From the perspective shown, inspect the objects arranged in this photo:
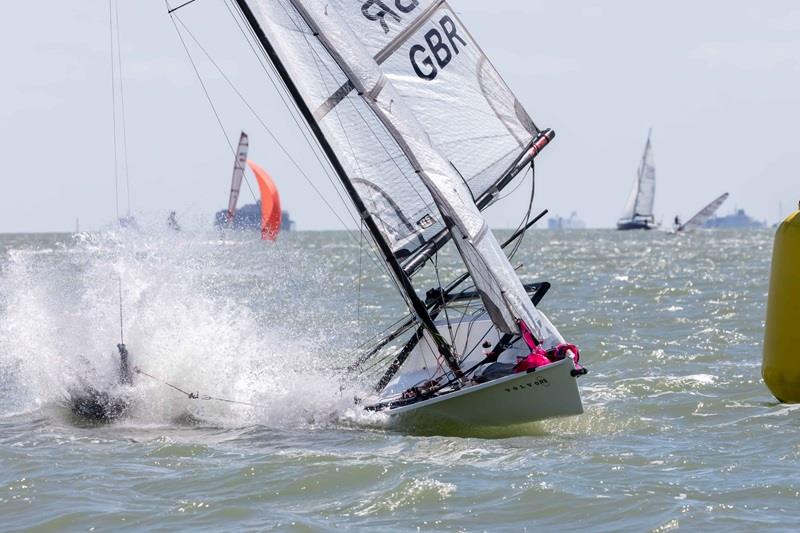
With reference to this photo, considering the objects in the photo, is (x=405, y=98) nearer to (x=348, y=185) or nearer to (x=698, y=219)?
(x=348, y=185)

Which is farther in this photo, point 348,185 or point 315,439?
point 348,185

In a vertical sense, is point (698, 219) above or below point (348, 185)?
above

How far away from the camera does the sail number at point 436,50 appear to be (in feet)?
37.7

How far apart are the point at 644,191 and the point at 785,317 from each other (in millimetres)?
77356

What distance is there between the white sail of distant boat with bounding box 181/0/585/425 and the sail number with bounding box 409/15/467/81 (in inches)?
0.5

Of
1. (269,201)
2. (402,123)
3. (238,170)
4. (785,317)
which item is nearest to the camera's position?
(785,317)

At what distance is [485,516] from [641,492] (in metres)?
1.06

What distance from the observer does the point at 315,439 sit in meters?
9.72

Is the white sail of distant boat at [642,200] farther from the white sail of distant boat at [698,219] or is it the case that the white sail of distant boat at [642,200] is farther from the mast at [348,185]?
the mast at [348,185]

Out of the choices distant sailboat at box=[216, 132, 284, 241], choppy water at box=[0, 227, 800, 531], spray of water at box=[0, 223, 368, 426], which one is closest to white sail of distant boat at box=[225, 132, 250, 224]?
distant sailboat at box=[216, 132, 284, 241]

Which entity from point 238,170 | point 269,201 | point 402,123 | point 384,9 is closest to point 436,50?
point 384,9

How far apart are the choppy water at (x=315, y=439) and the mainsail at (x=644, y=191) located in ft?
212

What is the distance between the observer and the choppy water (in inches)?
292

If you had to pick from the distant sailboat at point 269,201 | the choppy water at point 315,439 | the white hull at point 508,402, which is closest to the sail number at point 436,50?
the choppy water at point 315,439
